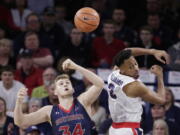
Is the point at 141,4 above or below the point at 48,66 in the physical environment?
above

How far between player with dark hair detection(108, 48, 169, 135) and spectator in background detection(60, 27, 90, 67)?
4.33m

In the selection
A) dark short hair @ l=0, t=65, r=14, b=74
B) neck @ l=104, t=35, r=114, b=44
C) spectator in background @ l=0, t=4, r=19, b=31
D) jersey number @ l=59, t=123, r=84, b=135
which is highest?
spectator in background @ l=0, t=4, r=19, b=31

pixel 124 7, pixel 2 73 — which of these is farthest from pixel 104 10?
pixel 2 73

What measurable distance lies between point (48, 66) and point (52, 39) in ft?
3.46

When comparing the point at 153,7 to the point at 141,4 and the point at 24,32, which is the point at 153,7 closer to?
the point at 141,4

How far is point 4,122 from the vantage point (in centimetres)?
1116

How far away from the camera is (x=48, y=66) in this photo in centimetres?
1304

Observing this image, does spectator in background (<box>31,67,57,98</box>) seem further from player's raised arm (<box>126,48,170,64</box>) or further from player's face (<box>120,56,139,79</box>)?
player's face (<box>120,56,139,79</box>)

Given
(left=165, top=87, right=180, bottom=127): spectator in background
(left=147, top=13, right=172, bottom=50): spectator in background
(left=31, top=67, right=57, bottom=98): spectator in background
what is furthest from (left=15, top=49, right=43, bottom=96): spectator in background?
(left=147, top=13, right=172, bottom=50): spectator in background

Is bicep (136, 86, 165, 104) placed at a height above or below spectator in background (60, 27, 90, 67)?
above

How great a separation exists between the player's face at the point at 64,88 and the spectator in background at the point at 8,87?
3.29m

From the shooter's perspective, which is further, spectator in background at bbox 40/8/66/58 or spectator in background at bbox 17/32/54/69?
spectator in background at bbox 40/8/66/58

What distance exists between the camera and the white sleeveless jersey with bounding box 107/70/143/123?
864 centimetres

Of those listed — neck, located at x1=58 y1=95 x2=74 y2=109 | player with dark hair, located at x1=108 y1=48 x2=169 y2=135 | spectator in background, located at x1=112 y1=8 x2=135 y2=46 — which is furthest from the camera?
spectator in background, located at x1=112 y1=8 x2=135 y2=46
